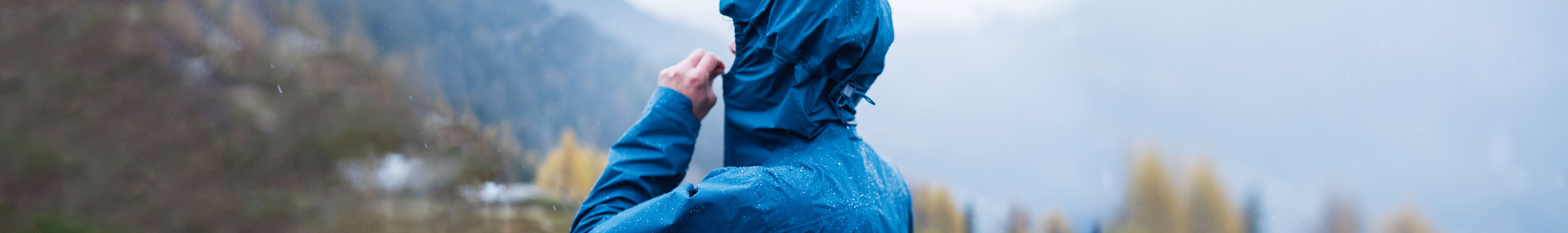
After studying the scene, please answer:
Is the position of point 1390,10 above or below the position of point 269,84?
below

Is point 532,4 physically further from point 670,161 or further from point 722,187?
point 722,187

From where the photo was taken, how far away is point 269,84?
1832mm

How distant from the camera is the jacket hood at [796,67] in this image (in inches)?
25.4

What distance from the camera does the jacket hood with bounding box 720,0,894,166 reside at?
0.65m

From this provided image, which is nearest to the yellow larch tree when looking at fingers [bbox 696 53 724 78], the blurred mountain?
the blurred mountain

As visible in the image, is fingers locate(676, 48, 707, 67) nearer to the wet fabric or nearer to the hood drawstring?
the wet fabric

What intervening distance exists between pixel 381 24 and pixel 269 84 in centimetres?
31

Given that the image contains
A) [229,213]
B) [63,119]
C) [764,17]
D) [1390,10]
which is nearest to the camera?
[764,17]

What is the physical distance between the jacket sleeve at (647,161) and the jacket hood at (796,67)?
0.06 m

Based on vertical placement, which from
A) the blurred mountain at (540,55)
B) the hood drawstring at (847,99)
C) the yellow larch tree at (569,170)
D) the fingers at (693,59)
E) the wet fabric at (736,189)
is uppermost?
the blurred mountain at (540,55)

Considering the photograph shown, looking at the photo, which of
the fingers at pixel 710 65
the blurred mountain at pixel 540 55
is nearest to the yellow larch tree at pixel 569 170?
the blurred mountain at pixel 540 55

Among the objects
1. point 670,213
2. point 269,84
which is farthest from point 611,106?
point 670,213

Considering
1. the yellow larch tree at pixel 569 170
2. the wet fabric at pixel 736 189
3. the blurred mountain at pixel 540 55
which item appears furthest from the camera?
the yellow larch tree at pixel 569 170

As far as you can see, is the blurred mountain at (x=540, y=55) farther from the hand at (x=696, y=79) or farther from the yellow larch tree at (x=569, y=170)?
the hand at (x=696, y=79)
